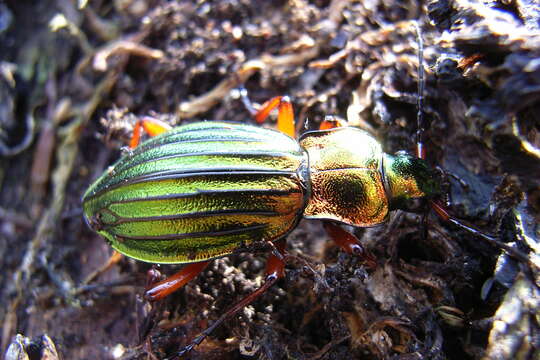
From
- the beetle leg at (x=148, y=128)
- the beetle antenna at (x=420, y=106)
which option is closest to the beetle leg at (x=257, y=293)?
the beetle antenna at (x=420, y=106)

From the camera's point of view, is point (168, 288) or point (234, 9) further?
point (234, 9)

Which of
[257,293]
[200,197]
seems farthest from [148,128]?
[257,293]

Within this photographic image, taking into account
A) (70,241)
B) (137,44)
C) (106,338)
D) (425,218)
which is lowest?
(106,338)

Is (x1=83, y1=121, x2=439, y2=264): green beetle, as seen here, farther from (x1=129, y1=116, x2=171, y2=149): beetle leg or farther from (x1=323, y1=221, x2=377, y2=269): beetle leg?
(x1=129, y1=116, x2=171, y2=149): beetle leg

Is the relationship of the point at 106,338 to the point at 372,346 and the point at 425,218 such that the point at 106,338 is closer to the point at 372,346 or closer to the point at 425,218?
the point at 372,346

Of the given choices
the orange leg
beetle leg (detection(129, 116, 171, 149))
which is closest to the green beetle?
the orange leg

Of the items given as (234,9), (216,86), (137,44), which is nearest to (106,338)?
(216,86)

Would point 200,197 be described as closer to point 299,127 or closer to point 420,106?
point 299,127
